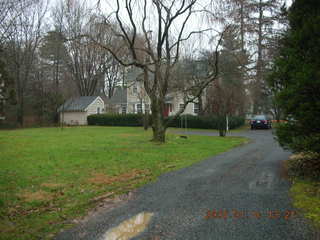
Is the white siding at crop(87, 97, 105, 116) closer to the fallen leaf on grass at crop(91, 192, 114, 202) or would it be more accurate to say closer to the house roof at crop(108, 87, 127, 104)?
the house roof at crop(108, 87, 127, 104)

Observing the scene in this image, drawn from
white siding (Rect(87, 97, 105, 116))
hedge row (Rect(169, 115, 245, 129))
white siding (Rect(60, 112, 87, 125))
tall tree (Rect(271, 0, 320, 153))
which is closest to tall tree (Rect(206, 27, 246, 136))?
hedge row (Rect(169, 115, 245, 129))

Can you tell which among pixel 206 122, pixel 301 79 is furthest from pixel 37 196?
pixel 206 122

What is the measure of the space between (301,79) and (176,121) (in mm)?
23660

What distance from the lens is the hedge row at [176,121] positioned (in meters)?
26.0

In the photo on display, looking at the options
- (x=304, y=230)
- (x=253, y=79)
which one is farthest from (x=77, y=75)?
(x=304, y=230)

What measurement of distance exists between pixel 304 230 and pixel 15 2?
27156 mm

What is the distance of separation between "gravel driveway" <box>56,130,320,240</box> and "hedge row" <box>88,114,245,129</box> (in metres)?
15.4

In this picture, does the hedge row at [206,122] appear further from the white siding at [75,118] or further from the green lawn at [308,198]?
the green lawn at [308,198]

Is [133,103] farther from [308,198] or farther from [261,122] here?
[308,198]

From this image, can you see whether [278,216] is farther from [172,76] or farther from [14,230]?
[172,76]
